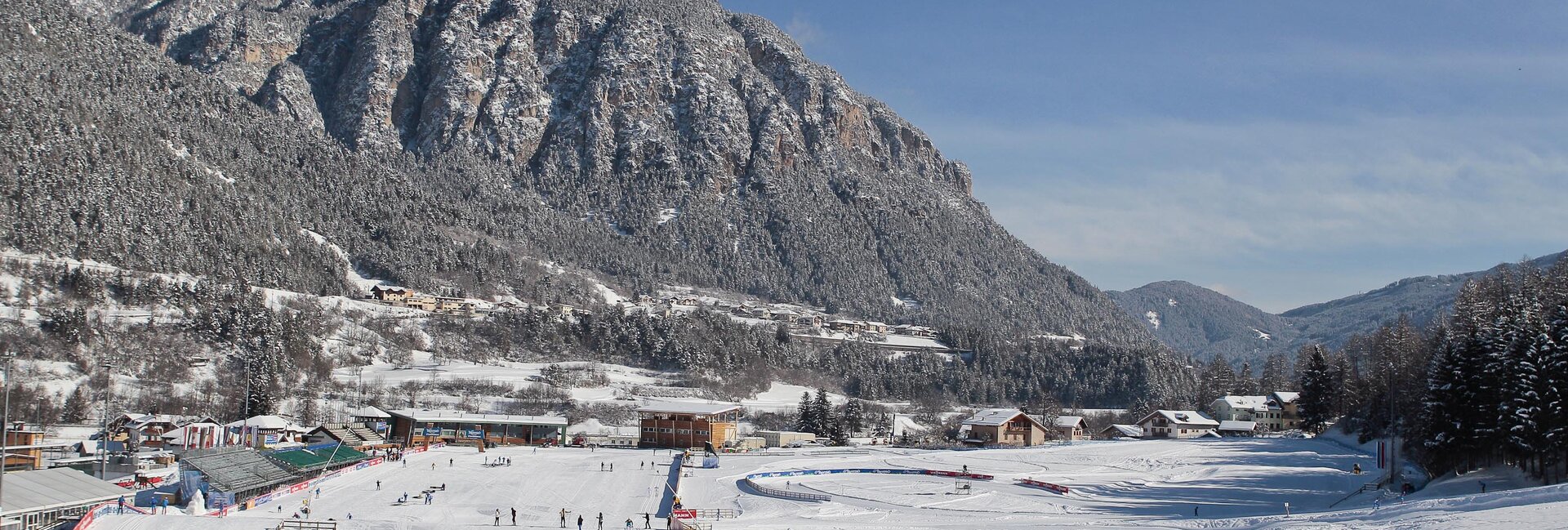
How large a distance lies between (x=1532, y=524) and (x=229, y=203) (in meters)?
143

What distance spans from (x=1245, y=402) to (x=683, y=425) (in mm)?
65285

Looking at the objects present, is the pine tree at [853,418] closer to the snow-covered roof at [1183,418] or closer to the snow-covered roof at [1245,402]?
the snow-covered roof at [1183,418]

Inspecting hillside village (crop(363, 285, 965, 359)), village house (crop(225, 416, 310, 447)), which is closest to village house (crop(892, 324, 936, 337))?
hillside village (crop(363, 285, 965, 359))

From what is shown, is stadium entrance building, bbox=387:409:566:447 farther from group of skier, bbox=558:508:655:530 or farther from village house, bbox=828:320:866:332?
village house, bbox=828:320:866:332

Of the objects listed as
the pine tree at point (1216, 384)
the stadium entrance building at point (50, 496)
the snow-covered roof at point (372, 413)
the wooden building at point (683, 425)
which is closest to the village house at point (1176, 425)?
the pine tree at point (1216, 384)

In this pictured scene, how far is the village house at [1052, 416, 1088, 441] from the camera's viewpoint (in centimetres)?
11588

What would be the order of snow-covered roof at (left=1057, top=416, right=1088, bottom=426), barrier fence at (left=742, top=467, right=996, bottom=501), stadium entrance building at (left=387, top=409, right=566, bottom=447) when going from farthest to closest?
1. snow-covered roof at (left=1057, top=416, right=1088, bottom=426)
2. stadium entrance building at (left=387, top=409, right=566, bottom=447)
3. barrier fence at (left=742, top=467, right=996, bottom=501)

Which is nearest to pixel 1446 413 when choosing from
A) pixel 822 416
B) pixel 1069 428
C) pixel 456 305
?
pixel 822 416

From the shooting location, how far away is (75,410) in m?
90.1

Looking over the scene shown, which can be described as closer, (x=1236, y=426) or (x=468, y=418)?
(x=468, y=418)

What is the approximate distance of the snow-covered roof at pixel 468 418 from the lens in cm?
9575

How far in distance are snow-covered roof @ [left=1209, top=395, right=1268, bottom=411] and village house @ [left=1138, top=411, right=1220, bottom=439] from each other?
6.35 m

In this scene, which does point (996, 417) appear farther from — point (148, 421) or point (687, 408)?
point (148, 421)

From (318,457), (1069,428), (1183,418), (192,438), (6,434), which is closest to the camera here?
(6,434)
